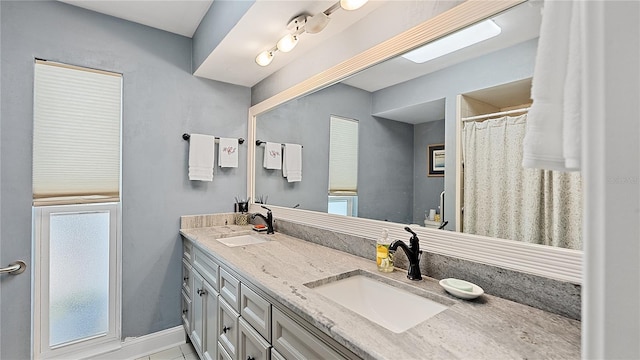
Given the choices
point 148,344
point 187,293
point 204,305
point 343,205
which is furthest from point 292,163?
point 148,344

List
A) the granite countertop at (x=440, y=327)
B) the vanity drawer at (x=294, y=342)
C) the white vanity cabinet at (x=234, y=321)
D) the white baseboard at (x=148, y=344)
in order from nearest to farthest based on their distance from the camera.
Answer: the granite countertop at (x=440, y=327) < the vanity drawer at (x=294, y=342) < the white vanity cabinet at (x=234, y=321) < the white baseboard at (x=148, y=344)

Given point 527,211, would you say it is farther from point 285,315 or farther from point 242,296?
point 242,296

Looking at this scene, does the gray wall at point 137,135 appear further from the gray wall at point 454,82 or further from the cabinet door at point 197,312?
the gray wall at point 454,82

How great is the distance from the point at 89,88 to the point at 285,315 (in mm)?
2018

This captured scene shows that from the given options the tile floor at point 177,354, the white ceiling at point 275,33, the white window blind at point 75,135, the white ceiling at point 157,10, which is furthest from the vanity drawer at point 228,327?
the white ceiling at point 157,10

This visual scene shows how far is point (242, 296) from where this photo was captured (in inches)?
50.8

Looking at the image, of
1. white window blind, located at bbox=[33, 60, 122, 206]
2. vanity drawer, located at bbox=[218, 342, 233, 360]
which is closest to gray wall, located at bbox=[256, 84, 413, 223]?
vanity drawer, located at bbox=[218, 342, 233, 360]

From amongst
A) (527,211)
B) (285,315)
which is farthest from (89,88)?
(527,211)

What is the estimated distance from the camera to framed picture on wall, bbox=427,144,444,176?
3.88 ft

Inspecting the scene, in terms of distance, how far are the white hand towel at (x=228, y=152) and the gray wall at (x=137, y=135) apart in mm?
100

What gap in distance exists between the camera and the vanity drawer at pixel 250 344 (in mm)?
1113

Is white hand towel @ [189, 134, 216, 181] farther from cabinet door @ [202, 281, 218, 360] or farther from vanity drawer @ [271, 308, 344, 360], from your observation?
vanity drawer @ [271, 308, 344, 360]

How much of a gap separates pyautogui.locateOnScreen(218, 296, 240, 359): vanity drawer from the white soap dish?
→ 0.94 metres

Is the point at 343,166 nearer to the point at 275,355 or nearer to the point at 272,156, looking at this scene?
the point at 272,156
